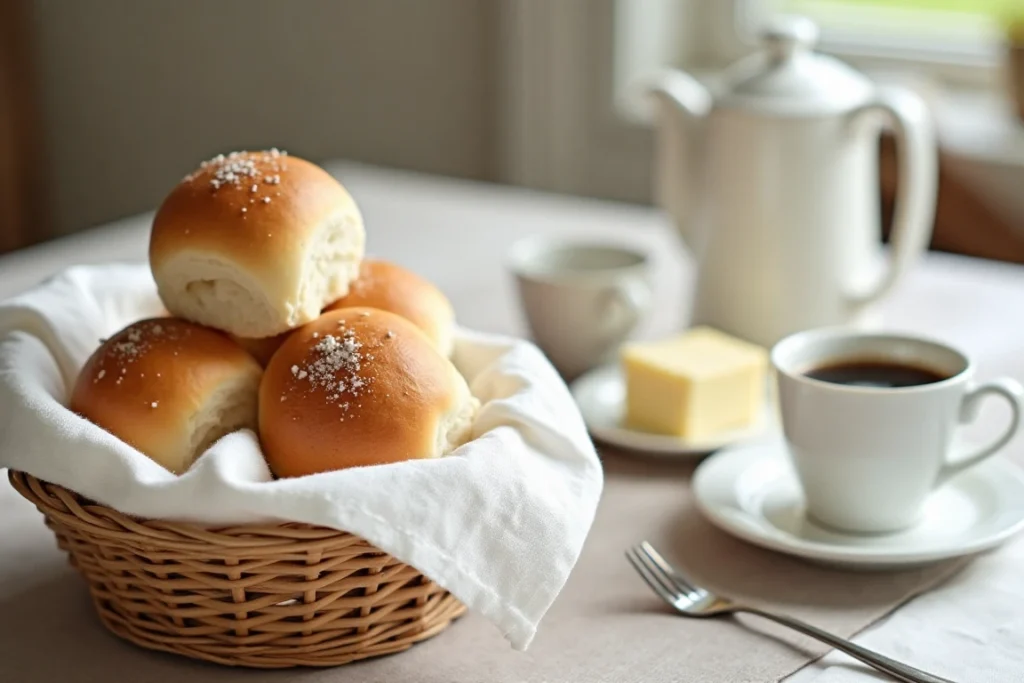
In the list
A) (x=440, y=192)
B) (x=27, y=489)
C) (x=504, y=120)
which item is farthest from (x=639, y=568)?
(x=504, y=120)

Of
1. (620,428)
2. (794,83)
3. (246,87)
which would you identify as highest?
(794,83)

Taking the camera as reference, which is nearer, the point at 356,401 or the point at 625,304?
the point at 356,401

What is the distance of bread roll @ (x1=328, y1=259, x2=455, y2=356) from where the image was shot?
0.76m

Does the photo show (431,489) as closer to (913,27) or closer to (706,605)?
(706,605)

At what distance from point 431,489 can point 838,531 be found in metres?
0.31

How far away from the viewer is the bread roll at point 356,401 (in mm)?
638

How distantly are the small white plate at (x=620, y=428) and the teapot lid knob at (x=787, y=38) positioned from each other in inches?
12.0

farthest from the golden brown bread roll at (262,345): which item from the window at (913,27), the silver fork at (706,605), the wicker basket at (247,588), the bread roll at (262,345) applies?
the window at (913,27)

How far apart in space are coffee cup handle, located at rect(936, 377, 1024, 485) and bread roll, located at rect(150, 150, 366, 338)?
390 millimetres

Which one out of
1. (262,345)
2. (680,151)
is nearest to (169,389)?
(262,345)

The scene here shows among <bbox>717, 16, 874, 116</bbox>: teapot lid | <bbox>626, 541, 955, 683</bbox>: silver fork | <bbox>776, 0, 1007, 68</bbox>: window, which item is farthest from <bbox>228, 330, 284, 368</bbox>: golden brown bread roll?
<bbox>776, 0, 1007, 68</bbox>: window

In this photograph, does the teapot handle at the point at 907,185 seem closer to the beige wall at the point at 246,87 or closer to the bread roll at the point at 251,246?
the bread roll at the point at 251,246

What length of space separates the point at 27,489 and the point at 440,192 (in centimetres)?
101

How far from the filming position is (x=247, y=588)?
616mm
